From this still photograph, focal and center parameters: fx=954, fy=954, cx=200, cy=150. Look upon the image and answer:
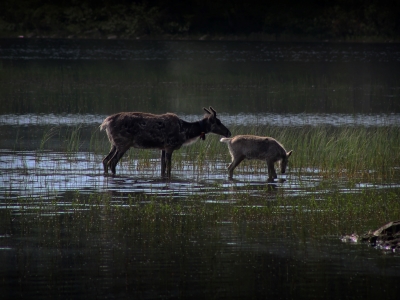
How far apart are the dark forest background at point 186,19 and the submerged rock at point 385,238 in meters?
72.1

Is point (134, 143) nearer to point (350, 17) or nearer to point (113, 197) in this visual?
point (113, 197)

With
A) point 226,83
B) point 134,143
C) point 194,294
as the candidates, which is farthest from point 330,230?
point 226,83

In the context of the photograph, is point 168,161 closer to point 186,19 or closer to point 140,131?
point 140,131

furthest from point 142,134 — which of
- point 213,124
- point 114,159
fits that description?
point 213,124

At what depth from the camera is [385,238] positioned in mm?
12008

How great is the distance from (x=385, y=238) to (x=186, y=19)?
79031mm

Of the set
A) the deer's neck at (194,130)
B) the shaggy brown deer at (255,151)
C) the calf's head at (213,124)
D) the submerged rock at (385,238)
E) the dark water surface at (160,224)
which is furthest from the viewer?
the calf's head at (213,124)

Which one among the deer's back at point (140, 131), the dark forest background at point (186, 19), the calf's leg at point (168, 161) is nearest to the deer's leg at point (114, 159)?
the deer's back at point (140, 131)

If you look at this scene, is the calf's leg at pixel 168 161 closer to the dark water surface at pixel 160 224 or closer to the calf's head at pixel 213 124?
the dark water surface at pixel 160 224

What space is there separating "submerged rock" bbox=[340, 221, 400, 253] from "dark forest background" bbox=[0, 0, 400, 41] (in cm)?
7214

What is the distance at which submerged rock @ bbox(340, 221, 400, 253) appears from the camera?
11.8m

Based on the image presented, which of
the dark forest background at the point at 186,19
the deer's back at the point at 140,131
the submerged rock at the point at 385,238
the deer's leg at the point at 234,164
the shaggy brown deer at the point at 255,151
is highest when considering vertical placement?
the dark forest background at the point at 186,19

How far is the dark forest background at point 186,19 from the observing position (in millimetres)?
85000

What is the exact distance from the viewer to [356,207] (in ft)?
47.2
